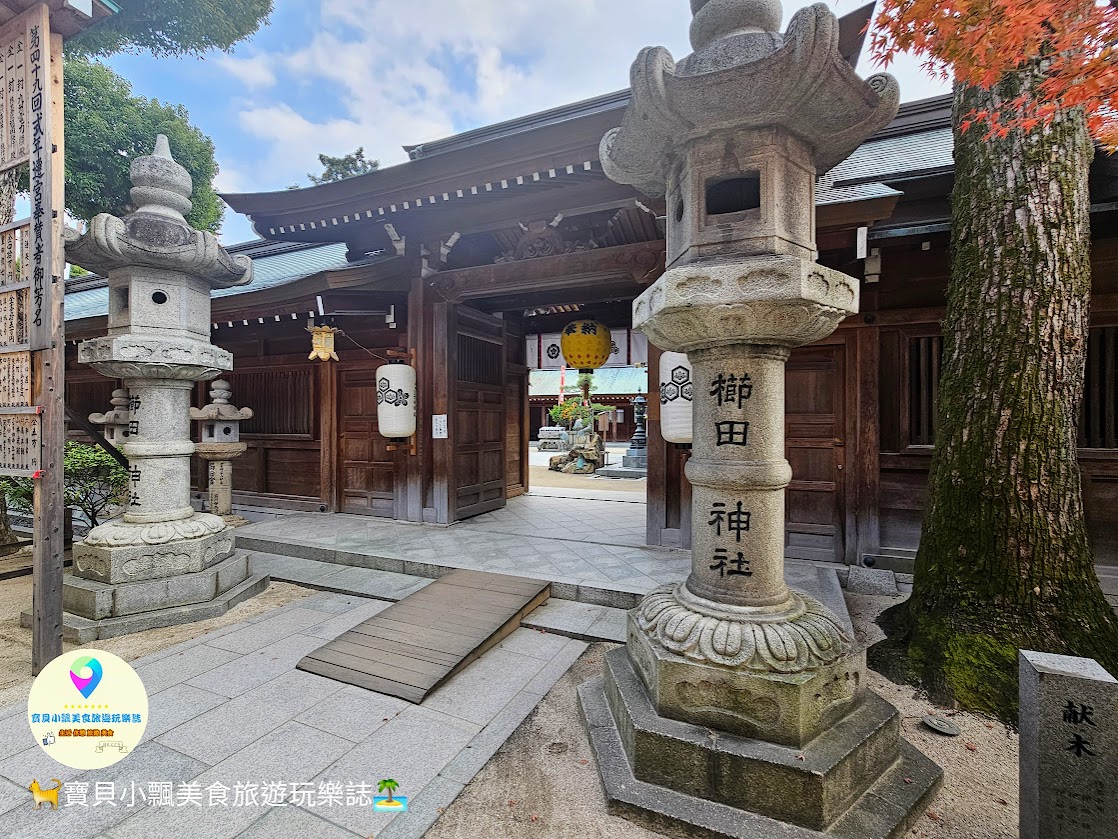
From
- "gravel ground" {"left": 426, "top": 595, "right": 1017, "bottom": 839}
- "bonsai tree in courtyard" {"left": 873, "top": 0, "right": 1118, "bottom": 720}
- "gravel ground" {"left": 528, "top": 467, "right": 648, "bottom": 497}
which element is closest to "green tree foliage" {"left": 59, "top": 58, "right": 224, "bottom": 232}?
"gravel ground" {"left": 528, "top": 467, "right": 648, "bottom": 497}

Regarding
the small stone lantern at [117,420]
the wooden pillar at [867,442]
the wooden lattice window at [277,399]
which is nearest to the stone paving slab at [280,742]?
the wooden pillar at [867,442]

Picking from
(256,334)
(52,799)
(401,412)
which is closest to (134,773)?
(52,799)

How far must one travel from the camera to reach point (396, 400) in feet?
23.3

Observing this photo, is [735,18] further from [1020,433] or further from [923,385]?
[923,385]

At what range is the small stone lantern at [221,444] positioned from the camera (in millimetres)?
7371

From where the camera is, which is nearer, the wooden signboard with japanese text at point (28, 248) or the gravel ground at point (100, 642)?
the wooden signboard with japanese text at point (28, 248)

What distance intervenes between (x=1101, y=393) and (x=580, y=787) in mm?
6296

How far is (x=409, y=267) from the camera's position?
23.6 ft

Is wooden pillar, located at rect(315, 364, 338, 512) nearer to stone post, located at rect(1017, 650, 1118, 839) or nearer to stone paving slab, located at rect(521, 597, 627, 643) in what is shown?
stone paving slab, located at rect(521, 597, 627, 643)

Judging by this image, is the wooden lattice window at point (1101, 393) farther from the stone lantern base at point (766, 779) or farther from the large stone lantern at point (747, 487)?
the stone lantern base at point (766, 779)

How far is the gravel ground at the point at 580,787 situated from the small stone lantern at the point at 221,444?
652cm

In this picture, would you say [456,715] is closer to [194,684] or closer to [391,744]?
[391,744]

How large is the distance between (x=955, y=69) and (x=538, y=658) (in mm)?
5023

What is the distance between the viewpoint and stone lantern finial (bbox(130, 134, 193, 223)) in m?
4.54
